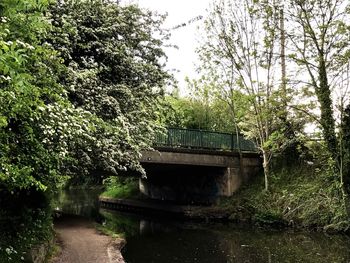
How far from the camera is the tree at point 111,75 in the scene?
44.2 feet

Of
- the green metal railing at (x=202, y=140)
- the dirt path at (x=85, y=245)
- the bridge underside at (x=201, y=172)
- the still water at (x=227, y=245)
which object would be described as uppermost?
the green metal railing at (x=202, y=140)

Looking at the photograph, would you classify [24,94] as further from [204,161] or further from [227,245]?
[204,161]

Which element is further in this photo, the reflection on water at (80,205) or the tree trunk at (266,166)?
the reflection on water at (80,205)

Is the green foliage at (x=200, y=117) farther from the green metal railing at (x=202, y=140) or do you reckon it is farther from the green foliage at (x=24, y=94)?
the green foliage at (x=24, y=94)

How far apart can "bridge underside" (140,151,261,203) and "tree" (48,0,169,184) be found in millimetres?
8936

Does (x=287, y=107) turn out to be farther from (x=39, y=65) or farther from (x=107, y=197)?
(x=107, y=197)

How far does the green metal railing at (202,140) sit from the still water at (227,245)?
217 inches

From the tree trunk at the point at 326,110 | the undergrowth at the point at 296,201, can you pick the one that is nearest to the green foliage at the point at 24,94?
the tree trunk at the point at 326,110

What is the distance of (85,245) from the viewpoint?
15.2 metres

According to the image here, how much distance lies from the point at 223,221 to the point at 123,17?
604 inches

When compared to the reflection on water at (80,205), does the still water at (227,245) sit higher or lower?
lower

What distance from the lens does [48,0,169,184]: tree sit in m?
13.5

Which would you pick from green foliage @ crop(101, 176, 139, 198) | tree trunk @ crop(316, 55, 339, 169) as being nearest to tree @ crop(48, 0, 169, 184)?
tree trunk @ crop(316, 55, 339, 169)

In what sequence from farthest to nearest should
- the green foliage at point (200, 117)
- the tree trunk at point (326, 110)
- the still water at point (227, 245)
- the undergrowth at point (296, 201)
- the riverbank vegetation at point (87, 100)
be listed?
the green foliage at point (200, 117), the undergrowth at point (296, 201), the tree trunk at point (326, 110), the still water at point (227, 245), the riverbank vegetation at point (87, 100)
